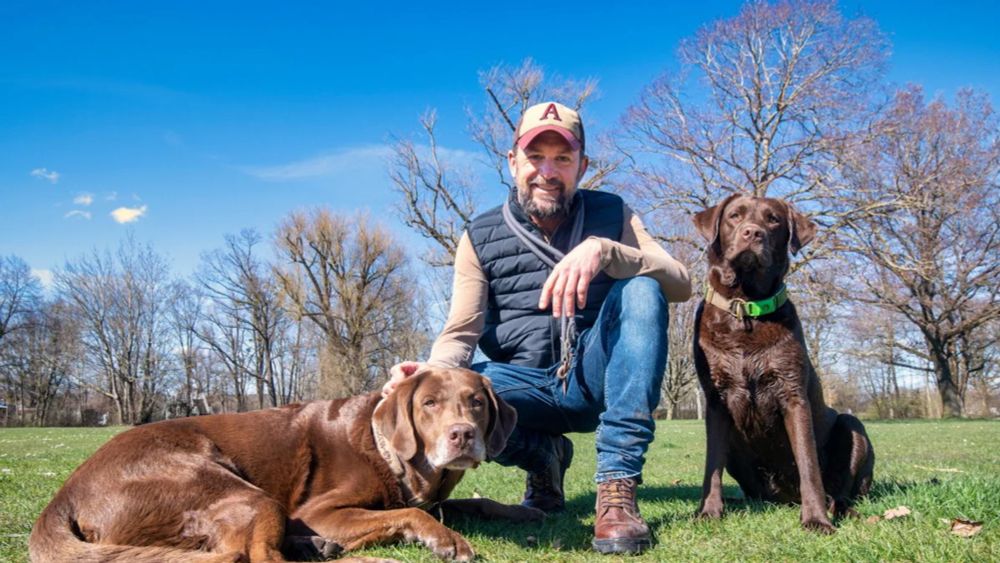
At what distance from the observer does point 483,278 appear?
15.6ft

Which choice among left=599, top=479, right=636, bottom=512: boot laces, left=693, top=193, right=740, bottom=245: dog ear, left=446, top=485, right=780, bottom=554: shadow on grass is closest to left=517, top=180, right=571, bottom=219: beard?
left=693, top=193, right=740, bottom=245: dog ear

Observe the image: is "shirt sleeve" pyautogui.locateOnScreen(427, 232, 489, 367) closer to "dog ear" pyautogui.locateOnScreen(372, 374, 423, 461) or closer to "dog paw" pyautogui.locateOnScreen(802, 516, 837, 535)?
"dog ear" pyautogui.locateOnScreen(372, 374, 423, 461)

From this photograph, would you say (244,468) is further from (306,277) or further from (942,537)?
(306,277)

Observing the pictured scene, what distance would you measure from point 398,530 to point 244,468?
34.8 inches

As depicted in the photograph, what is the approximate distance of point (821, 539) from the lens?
308 cm

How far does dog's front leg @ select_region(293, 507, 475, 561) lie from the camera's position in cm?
323

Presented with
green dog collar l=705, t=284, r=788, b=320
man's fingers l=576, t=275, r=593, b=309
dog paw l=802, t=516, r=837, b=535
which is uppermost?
man's fingers l=576, t=275, r=593, b=309

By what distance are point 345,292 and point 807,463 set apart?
36.4m

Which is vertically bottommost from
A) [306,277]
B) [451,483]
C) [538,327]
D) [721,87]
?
[451,483]

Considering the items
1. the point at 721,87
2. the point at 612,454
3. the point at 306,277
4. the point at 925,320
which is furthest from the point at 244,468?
the point at 306,277

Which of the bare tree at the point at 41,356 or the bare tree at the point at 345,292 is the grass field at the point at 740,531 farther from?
the bare tree at the point at 41,356

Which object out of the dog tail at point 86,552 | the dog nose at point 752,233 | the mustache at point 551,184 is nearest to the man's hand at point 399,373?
the dog tail at point 86,552

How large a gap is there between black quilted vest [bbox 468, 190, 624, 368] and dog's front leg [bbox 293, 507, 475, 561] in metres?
1.48

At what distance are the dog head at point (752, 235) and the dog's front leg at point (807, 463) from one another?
2.59ft
